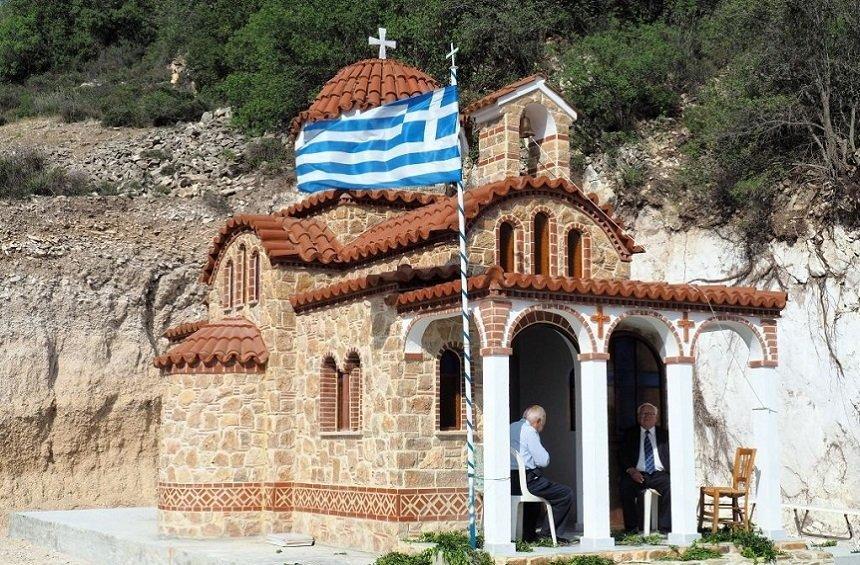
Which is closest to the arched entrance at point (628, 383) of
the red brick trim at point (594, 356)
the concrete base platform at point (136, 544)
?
the red brick trim at point (594, 356)

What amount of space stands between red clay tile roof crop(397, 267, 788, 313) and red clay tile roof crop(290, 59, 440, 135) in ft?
16.8

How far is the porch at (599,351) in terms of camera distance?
39.1 ft

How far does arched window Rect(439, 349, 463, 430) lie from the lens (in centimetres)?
1425

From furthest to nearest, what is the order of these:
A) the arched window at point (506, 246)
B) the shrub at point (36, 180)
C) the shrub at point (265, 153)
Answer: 1. the shrub at point (265, 153)
2. the shrub at point (36, 180)
3. the arched window at point (506, 246)

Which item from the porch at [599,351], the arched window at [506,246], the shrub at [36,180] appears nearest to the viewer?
the porch at [599,351]

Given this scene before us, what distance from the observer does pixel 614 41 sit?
29.1 m

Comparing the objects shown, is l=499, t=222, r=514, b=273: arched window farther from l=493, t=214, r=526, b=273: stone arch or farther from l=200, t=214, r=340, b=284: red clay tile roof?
l=200, t=214, r=340, b=284: red clay tile roof

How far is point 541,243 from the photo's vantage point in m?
15.3

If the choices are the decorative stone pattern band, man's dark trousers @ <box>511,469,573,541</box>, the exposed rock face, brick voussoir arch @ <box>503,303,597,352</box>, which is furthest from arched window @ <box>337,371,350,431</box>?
the exposed rock face

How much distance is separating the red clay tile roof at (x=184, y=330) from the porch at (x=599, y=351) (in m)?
6.14

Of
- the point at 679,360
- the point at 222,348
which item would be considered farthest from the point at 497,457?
the point at 222,348

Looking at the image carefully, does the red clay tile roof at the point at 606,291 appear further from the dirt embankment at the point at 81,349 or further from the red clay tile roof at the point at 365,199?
the dirt embankment at the point at 81,349

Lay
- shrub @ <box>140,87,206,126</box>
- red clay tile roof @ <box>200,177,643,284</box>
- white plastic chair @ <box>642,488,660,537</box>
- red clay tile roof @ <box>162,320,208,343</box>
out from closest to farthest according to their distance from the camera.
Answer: white plastic chair @ <box>642,488,660,537</box>
red clay tile roof @ <box>200,177,643,284</box>
red clay tile roof @ <box>162,320,208,343</box>
shrub @ <box>140,87,206,126</box>

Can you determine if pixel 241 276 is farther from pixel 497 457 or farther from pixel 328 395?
pixel 497 457
